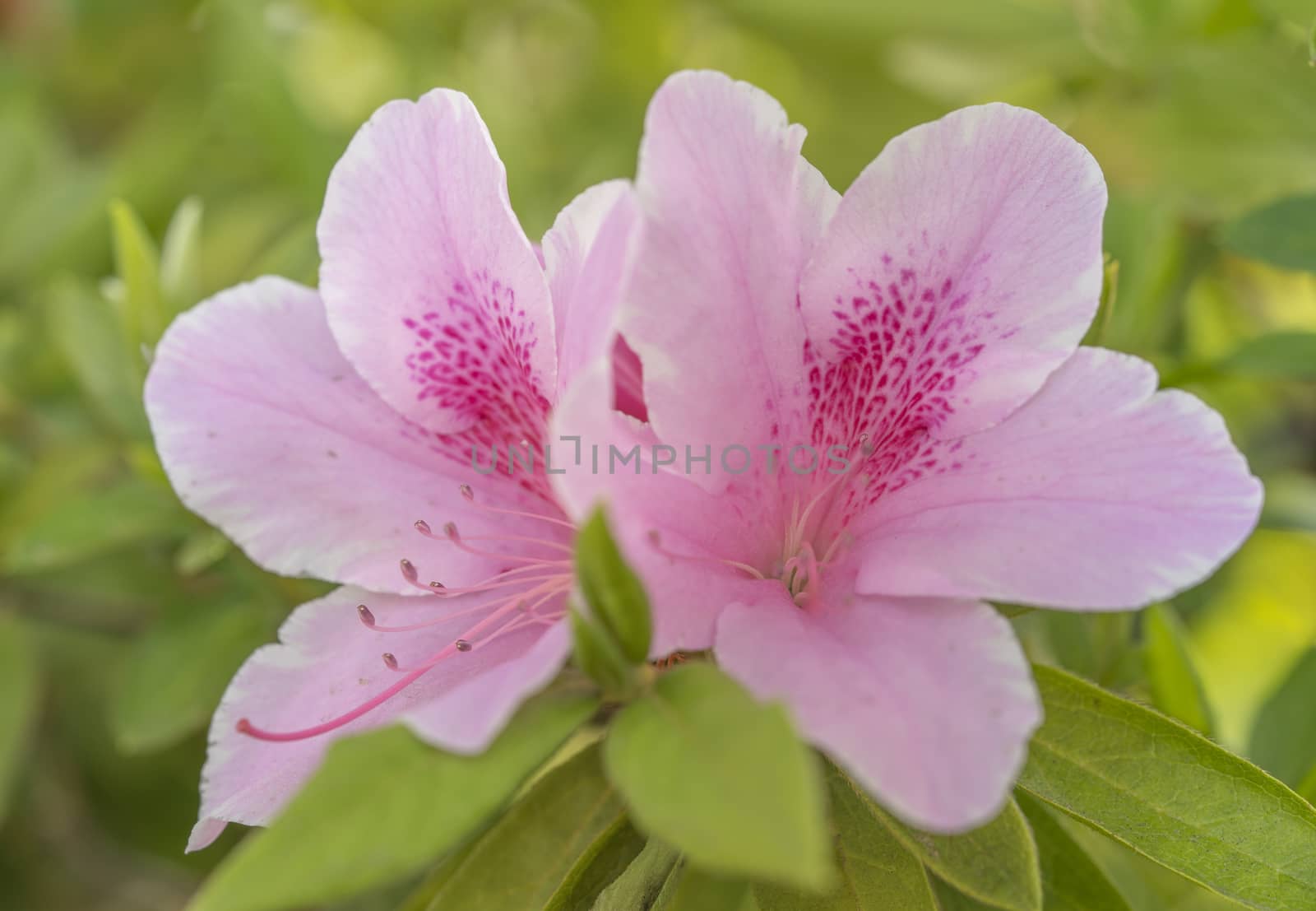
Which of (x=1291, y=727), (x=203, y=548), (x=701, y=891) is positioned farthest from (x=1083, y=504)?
(x=203, y=548)

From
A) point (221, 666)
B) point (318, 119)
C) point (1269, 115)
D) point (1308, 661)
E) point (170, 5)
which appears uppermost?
point (170, 5)

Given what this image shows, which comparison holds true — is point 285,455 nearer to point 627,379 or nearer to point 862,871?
point 627,379

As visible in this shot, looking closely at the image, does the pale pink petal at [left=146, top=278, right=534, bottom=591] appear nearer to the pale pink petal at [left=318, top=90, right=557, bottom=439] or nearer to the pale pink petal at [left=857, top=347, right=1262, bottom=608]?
the pale pink petal at [left=318, top=90, right=557, bottom=439]

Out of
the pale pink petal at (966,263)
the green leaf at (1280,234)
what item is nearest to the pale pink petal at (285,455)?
the pale pink petal at (966,263)

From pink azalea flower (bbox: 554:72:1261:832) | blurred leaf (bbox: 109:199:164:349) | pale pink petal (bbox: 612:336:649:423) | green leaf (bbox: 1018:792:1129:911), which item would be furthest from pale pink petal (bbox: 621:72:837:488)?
blurred leaf (bbox: 109:199:164:349)

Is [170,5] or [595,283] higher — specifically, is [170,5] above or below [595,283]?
above

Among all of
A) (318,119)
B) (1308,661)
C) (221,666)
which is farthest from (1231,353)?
(318,119)

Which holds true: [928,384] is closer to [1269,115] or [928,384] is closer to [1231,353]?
[1231,353]
